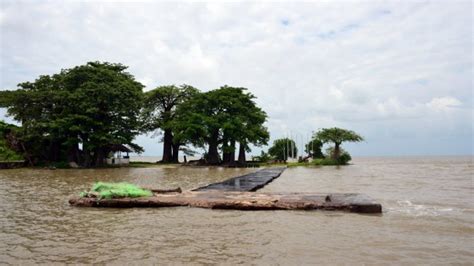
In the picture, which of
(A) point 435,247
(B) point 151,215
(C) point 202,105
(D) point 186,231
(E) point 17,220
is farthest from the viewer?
(C) point 202,105

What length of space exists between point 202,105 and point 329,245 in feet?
110

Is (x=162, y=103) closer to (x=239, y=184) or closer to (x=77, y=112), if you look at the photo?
(x=77, y=112)

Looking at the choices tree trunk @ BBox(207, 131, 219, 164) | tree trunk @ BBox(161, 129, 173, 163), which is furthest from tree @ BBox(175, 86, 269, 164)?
tree trunk @ BBox(161, 129, 173, 163)

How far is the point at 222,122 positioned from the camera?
123 ft

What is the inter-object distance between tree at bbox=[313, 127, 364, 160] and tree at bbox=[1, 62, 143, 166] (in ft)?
69.2

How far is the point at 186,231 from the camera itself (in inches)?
281

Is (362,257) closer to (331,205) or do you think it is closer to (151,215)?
(331,205)

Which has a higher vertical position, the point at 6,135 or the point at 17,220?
the point at 6,135

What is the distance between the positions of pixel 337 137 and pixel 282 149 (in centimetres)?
900

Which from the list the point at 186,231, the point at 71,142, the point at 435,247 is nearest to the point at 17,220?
the point at 186,231

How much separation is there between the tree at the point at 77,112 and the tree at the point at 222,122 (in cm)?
541

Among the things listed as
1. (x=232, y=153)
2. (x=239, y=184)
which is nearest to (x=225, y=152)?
(x=232, y=153)

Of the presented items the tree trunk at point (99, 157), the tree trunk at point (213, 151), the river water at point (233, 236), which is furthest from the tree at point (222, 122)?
the river water at point (233, 236)

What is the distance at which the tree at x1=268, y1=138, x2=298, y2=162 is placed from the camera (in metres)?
51.0
